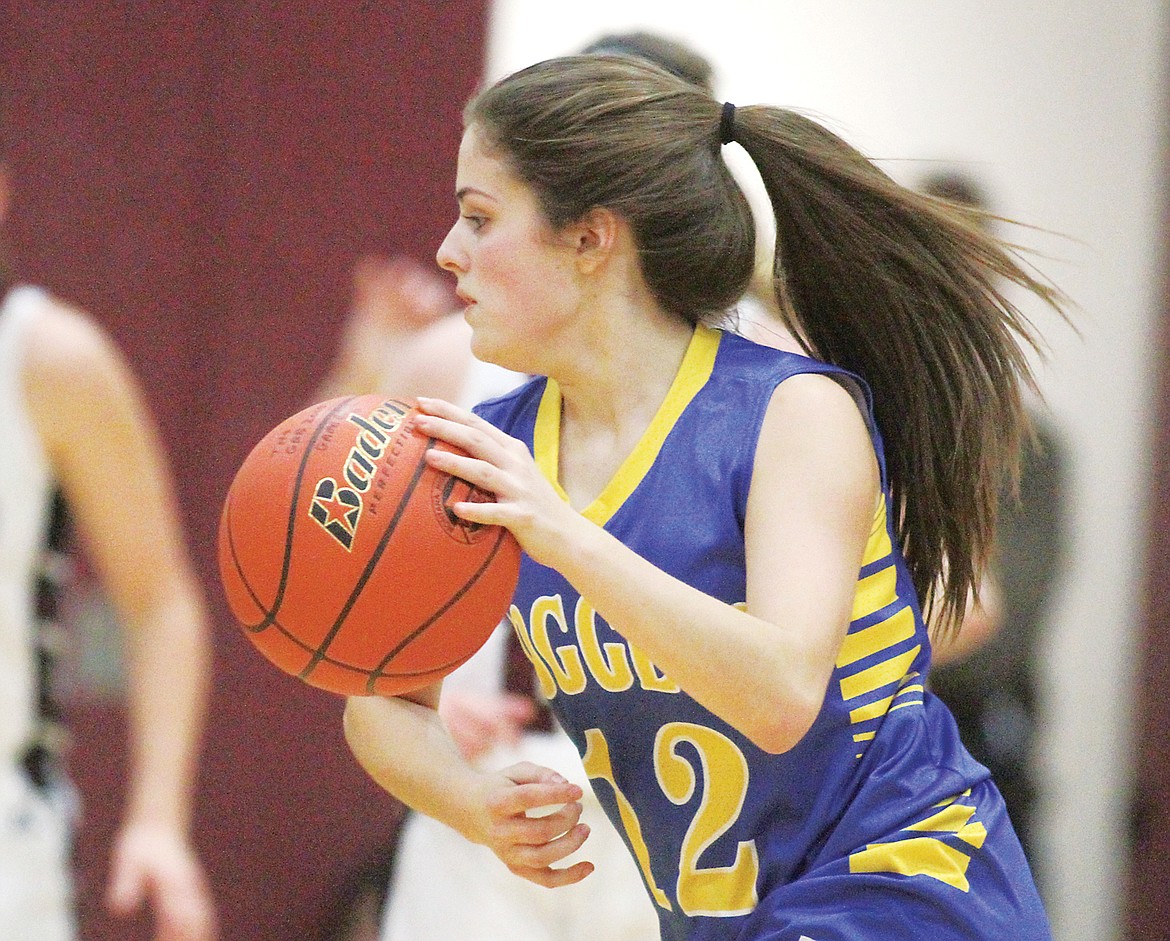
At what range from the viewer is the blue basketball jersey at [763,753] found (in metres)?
1.72

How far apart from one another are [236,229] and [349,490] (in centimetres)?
215

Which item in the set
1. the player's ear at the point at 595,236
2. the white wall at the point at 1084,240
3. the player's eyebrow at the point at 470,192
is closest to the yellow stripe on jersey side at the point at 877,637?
the player's ear at the point at 595,236

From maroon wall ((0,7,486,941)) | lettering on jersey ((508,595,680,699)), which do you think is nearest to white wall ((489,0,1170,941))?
maroon wall ((0,7,486,941))

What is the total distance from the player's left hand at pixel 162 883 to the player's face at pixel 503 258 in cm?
205

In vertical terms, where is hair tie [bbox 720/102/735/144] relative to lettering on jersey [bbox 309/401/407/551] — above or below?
above

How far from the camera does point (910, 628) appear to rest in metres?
1.83

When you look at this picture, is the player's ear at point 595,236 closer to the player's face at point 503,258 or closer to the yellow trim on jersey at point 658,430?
the player's face at point 503,258

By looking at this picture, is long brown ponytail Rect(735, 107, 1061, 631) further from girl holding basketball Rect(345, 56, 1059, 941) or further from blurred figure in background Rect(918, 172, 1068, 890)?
blurred figure in background Rect(918, 172, 1068, 890)

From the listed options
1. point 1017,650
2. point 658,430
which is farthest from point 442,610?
point 1017,650

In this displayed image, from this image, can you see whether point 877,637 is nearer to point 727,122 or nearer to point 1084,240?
point 727,122

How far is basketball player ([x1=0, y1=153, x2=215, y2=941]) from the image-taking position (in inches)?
128

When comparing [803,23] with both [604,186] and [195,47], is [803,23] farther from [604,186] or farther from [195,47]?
[604,186]

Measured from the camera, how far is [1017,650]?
4570mm

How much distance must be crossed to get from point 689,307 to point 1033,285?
44 centimetres
